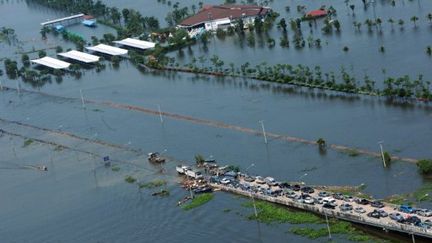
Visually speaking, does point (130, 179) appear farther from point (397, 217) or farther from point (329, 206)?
point (397, 217)

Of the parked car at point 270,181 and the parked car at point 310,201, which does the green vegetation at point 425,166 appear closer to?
the parked car at point 310,201

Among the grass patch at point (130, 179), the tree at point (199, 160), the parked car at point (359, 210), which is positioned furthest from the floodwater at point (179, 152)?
the parked car at point (359, 210)

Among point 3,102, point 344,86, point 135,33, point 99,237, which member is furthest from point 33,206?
point 135,33

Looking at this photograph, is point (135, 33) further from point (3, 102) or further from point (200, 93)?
point (200, 93)

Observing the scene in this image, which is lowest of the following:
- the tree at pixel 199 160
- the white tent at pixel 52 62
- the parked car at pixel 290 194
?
the parked car at pixel 290 194

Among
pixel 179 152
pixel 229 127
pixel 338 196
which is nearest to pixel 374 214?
pixel 338 196

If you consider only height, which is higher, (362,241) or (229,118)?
(229,118)
